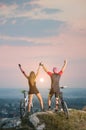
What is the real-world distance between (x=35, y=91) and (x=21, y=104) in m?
1.38

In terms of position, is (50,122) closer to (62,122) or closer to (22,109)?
(62,122)

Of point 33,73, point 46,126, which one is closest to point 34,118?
point 46,126

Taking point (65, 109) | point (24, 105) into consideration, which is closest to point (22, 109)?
point (24, 105)

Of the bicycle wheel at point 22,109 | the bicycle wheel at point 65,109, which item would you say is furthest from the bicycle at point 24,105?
the bicycle wheel at point 65,109

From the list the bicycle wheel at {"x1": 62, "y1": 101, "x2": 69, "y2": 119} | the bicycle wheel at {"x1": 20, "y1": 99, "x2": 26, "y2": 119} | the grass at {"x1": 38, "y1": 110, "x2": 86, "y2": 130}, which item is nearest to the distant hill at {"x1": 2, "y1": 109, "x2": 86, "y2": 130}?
the grass at {"x1": 38, "y1": 110, "x2": 86, "y2": 130}

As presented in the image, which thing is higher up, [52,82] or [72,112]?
[52,82]

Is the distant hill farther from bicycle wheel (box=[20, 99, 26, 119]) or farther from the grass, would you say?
bicycle wheel (box=[20, 99, 26, 119])

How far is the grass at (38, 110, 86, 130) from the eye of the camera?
93.5ft

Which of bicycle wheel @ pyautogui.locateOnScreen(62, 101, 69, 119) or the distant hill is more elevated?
bicycle wheel @ pyautogui.locateOnScreen(62, 101, 69, 119)

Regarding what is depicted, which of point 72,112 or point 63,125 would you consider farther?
point 72,112

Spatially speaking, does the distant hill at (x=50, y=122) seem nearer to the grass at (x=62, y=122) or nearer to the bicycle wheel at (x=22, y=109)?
the grass at (x=62, y=122)

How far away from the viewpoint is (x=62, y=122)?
94.8 ft

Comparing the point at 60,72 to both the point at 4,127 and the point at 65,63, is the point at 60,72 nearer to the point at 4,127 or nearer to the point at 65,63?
the point at 65,63

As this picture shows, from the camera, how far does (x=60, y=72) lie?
2933 centimetres
